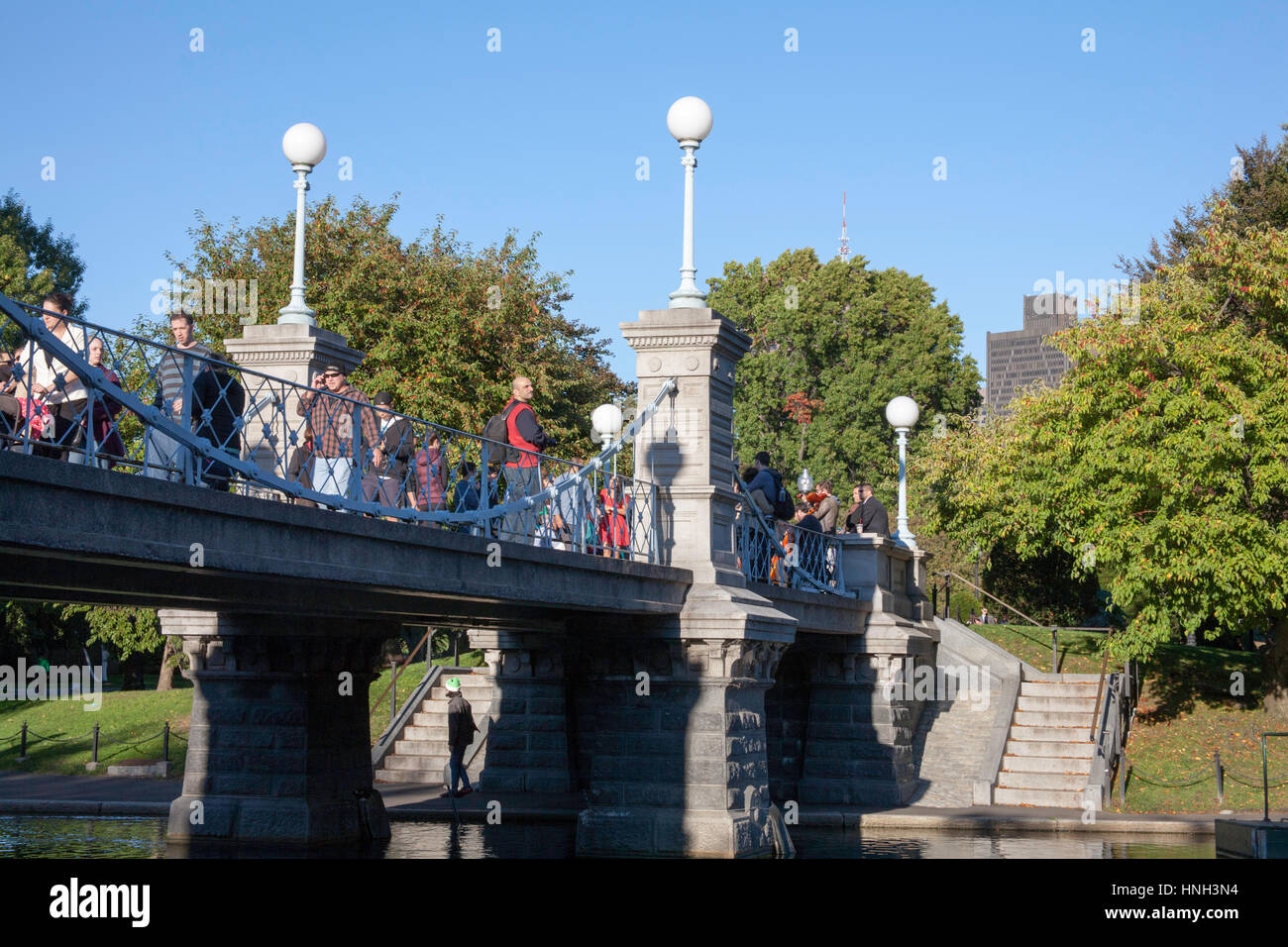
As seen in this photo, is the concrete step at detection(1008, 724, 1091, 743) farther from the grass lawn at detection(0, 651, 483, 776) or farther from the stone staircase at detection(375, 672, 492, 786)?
the grass lawn at detection(0, 651, 483, 776)

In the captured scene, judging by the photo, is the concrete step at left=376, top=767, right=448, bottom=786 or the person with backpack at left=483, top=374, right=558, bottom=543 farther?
the concrete step at left=376, top=767, right=448, bottom=786

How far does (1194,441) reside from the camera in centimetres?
2394

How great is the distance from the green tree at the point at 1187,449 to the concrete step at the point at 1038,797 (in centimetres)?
346

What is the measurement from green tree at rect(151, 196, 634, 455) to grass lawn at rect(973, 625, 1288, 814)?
11.7 m

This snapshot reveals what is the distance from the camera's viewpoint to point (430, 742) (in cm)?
2656

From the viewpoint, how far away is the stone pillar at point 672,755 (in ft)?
50.4

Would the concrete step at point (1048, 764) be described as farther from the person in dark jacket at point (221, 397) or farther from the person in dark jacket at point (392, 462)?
the person in dark jacket at point (221, 397)

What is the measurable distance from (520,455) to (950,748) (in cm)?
1283

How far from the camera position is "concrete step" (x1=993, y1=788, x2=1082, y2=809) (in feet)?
75.5

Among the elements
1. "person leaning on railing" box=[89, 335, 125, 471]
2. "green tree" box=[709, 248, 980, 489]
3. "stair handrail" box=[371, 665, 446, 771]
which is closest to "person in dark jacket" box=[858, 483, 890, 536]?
"stair handrail" box=[371, 665, 446, 771]
